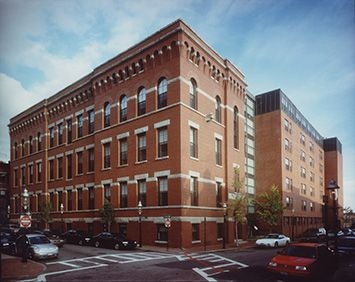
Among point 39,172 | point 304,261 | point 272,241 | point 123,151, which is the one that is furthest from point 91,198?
point 304,261

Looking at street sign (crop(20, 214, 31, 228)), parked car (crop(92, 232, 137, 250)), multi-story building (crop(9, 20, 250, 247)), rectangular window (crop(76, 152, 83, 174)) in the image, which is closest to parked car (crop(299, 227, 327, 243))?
multi-story building (crop(9, 20, 250, 247))

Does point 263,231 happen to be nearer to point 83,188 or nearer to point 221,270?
point 83,188

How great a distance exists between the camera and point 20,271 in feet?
57.4

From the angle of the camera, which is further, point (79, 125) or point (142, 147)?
point (79, 125)

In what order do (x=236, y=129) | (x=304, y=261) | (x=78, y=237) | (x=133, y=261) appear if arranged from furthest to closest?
(x=236, y=129) < (x=78, y=237) < (x=133, y=261) < (x=304, y=261)

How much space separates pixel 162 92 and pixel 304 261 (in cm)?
2182

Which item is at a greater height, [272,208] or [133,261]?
[272,208]

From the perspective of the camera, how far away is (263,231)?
48562 mm

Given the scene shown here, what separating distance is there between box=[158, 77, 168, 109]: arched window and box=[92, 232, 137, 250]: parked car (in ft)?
40.7

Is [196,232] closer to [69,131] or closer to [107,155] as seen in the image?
[107,155]

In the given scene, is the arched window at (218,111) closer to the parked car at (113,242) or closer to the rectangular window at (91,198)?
the parked car at (113,242)

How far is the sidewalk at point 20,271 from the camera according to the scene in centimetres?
1586

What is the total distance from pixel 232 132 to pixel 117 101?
13098mm

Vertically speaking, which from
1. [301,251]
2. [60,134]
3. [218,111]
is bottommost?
[301,251]
